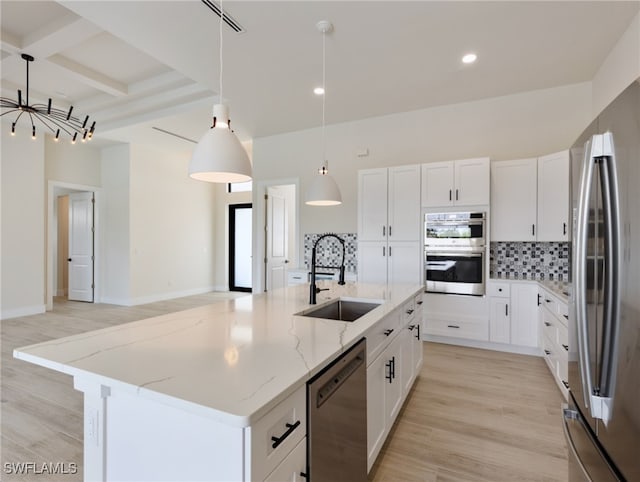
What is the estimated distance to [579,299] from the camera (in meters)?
1.19

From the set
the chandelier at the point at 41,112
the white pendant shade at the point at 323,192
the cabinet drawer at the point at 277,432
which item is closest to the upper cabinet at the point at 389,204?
the white pendant shade at the point at 323,192

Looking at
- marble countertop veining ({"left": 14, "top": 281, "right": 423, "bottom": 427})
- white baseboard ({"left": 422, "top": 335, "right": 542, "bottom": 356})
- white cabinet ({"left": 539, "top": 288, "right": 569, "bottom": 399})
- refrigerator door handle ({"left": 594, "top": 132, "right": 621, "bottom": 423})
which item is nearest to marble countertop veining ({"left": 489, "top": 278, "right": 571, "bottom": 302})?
white cabinet ({"left": 539, "top": 288, "right": 569, "bottom": 399})

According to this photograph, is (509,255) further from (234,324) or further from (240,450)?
(240,450)

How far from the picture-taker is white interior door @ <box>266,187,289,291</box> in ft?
19.1

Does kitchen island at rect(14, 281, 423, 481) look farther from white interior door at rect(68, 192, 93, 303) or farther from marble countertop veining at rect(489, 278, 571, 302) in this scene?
white interior door at rect(68, 192, 93, 303)

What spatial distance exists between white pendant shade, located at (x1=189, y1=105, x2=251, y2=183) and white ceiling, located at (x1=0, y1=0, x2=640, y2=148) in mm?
1492

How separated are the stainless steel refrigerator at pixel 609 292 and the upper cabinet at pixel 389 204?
2806 mm

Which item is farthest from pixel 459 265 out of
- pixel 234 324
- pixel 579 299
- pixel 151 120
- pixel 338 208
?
pixel 151 120

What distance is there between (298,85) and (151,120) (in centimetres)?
266

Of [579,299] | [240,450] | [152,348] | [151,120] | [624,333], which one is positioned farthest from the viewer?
[151,120]

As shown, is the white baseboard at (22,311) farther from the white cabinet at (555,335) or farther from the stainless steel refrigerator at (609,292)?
the white cabinet at (555,335)

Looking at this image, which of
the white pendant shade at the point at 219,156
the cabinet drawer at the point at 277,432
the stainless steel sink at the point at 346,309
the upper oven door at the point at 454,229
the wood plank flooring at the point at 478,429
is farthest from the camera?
the upper oven door at the point at 454,229

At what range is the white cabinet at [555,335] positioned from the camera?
2.46 m

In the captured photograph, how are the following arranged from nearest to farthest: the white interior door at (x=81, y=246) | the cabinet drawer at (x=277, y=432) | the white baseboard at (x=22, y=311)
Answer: the cabinet drawer at (x=277, y=432), the white baseboard at (x=22, y=311), the white interior door at (x=81, y=246)
